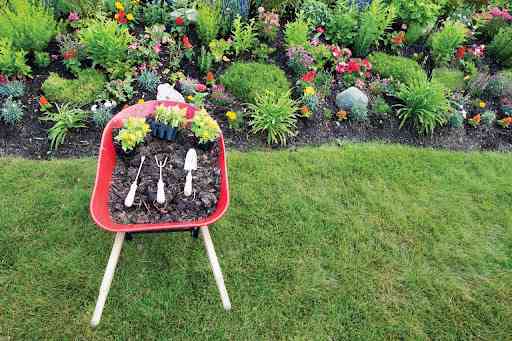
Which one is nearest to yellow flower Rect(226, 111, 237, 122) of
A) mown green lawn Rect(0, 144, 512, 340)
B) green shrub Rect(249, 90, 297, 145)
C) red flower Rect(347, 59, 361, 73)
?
green shrub Rect(249, 90, 297, 145)

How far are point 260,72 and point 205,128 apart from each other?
1956 mm

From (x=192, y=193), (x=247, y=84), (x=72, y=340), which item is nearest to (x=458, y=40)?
(x=247, y=84)

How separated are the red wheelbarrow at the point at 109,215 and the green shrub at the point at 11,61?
1908 mm

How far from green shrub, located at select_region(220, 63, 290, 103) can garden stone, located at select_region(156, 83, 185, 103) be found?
55 centimetres

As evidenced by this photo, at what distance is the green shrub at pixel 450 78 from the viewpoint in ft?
15.6

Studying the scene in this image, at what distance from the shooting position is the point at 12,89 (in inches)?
142

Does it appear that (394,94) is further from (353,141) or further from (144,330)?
(144,330)

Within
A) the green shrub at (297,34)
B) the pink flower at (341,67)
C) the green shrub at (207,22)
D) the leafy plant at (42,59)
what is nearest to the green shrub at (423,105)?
the pink flower at (341,67)

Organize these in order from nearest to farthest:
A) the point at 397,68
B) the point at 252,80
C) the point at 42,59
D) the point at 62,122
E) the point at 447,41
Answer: the point at 62,122
the point at 42,59
the point at 252,80
the point at 397,68
the point at 447,41

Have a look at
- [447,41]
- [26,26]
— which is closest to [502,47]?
[447,41]

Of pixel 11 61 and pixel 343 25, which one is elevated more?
pixel 343 25

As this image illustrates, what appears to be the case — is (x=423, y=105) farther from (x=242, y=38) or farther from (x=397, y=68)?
(x=242, y=38)

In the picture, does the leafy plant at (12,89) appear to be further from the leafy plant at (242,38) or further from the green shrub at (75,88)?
the leafy plant at (242,38)

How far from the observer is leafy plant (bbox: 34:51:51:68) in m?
3.84
